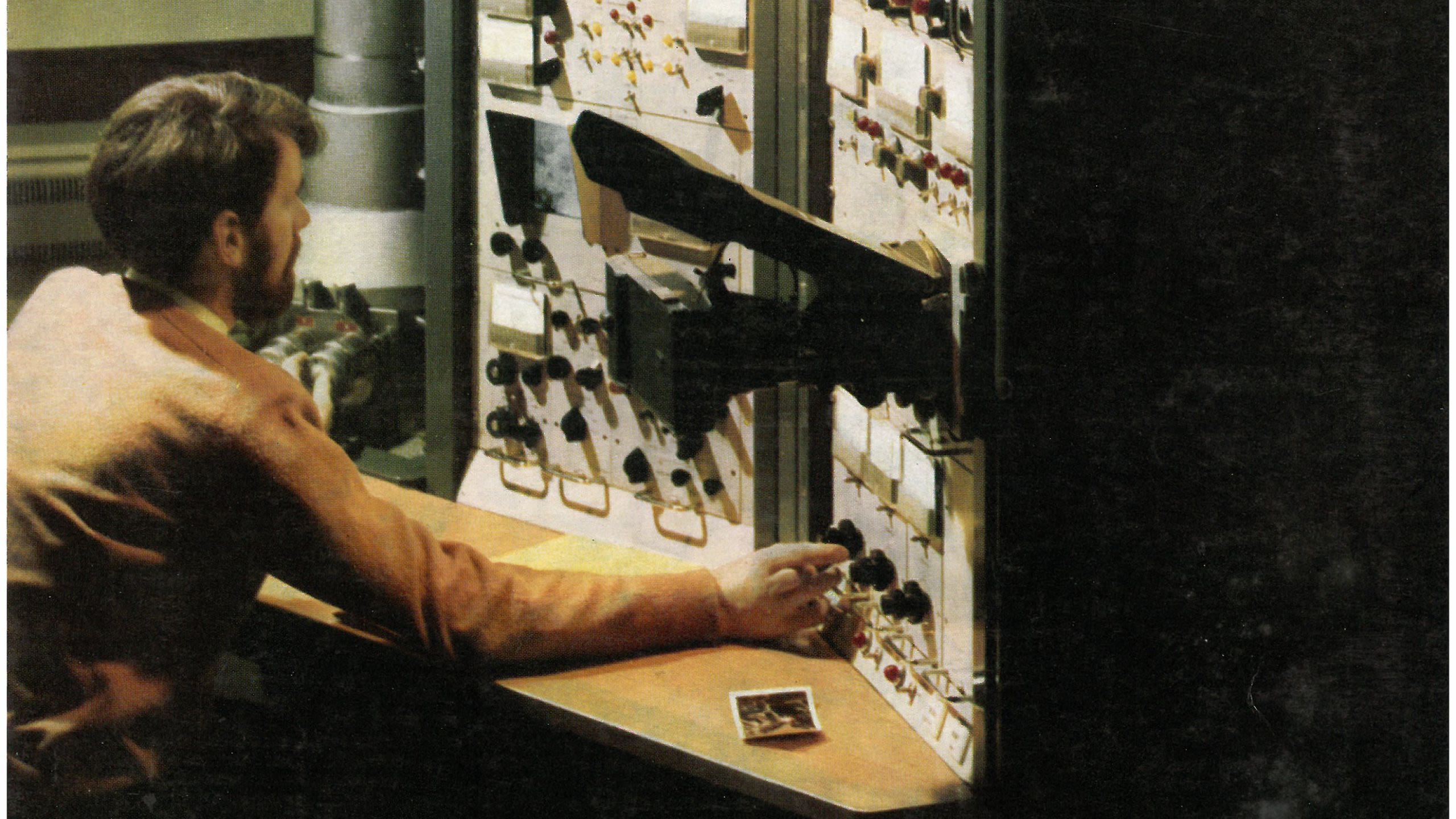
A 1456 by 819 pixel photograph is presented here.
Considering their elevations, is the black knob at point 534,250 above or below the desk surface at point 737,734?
above

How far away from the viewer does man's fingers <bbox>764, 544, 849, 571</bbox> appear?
197 centimetres

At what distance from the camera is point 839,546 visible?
1.98 metres

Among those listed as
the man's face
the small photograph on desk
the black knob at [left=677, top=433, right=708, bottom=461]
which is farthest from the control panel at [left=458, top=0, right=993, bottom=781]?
the man's face

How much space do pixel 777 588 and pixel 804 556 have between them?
0.06 meters

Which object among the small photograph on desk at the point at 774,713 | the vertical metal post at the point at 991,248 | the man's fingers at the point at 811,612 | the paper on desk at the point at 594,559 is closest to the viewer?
the vertical metal post at the point at 991,248

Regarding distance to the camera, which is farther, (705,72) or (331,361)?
(331,361)

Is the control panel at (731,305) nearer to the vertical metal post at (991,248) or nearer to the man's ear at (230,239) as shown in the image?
the vertical metal post at (991,248)

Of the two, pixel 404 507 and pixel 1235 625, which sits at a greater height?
pixel 1235 625

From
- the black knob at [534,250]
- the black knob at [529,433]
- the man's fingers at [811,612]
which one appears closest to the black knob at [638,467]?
the black knob at [529,433]

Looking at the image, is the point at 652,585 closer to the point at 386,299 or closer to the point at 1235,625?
the point at 1235,625

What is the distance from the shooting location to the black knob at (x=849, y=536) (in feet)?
6.59

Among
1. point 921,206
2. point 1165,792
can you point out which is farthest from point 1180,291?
point 1165,792

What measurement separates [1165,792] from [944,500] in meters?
0.41

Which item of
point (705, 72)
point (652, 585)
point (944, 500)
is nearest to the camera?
point (944, 500)
